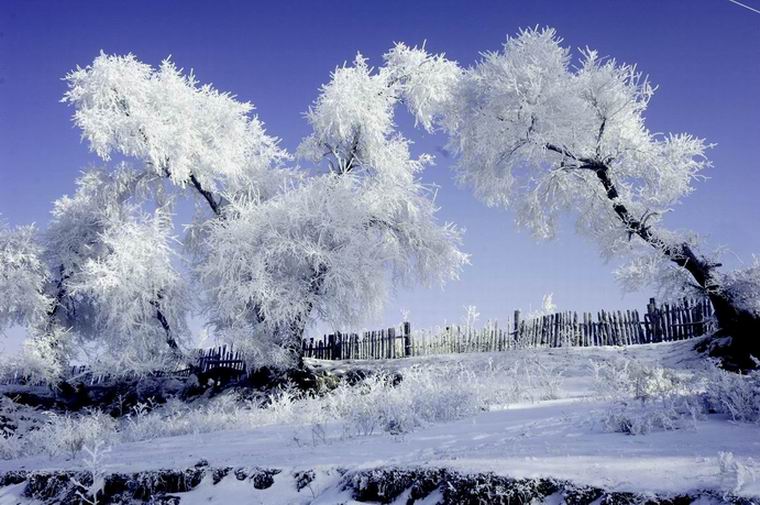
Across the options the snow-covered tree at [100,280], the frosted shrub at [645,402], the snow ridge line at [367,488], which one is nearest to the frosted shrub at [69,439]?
the snow ridge line at [367,488]

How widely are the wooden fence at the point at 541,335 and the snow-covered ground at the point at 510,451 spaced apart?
49.6 feet

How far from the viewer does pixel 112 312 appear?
18.7 metres

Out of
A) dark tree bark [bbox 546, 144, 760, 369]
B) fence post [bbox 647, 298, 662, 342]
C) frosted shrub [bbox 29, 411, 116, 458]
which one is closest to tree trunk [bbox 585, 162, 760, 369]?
dark tree bark [bbox 546, 144, 760, 369]

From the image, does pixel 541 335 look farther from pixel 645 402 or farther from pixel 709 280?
pixel 645 402

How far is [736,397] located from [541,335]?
721 inches

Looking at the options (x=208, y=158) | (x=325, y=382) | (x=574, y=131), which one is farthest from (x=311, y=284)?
(x=574, y=131)

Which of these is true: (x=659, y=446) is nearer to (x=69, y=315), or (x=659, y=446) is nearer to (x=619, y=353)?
(x=619, y=353)

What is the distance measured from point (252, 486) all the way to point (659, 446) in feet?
9.63

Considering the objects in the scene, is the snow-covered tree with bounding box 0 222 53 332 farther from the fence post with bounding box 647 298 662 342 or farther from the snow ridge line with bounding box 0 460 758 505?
the fence post with bounding box 647 298 662 342

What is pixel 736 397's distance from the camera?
4.59 metres

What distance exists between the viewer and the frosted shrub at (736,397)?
14.5ft

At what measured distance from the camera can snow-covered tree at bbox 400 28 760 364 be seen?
16.5 metres

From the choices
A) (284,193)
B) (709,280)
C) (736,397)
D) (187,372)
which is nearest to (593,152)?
(709,280)

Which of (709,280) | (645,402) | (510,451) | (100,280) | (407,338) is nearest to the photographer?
(510,451)
